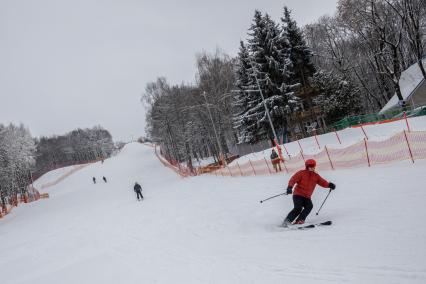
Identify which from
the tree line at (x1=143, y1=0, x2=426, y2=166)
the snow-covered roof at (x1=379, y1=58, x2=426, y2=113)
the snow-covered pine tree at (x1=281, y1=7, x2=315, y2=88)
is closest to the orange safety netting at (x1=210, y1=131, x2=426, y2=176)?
the tree line at (x1=143, y1=0, x2=426, y2=166)

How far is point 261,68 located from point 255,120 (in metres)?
5.59

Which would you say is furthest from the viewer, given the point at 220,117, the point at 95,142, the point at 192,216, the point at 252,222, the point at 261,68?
the point at 95,142

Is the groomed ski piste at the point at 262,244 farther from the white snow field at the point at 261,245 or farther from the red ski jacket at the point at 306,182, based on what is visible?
the red ski jacket at the point at 306,182

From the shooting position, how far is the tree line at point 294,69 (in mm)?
30344

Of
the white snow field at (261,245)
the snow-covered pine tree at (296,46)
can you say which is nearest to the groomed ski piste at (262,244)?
the white snow field at (261,245)

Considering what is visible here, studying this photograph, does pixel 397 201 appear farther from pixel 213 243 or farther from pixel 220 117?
pixel 220 117

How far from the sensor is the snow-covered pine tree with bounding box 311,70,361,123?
39.4m

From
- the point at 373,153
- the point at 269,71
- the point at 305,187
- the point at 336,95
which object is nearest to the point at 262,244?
the point at 305,187

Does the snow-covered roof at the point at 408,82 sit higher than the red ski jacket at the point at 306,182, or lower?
higher

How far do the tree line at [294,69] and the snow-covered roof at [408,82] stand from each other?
1.68 meters

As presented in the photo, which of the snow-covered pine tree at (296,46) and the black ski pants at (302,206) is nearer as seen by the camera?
the black ski pants at (302,206)

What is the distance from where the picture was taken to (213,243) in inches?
343

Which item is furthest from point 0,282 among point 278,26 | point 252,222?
point 278,26

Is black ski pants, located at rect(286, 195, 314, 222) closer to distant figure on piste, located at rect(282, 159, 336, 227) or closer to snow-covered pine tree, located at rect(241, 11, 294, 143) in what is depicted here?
distant figure on piste, located at rect(282, 159, 336, 227)
